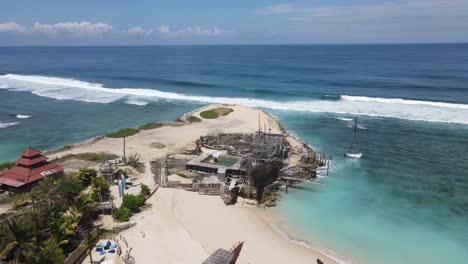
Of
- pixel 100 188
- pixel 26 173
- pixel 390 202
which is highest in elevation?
pixel 26 173

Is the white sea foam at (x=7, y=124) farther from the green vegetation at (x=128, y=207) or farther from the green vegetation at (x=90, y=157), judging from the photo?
the green vegetation at (x=128, y=207)

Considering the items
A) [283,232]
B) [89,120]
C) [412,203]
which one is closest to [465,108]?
[412,203]

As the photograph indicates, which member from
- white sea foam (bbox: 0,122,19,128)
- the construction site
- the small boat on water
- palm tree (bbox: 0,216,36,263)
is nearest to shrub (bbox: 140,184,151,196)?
the construction site

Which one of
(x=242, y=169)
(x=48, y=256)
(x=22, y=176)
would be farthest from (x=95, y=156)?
(x=48, y=256)

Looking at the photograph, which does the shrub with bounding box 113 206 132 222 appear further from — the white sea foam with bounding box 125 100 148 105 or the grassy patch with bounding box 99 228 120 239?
the white sea foam with bounding box 125 100 148 105

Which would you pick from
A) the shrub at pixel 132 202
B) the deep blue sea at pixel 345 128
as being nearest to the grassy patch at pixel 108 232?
the shrub at pixel 132 202

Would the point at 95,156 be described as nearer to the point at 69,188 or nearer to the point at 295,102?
the point at 69,188
